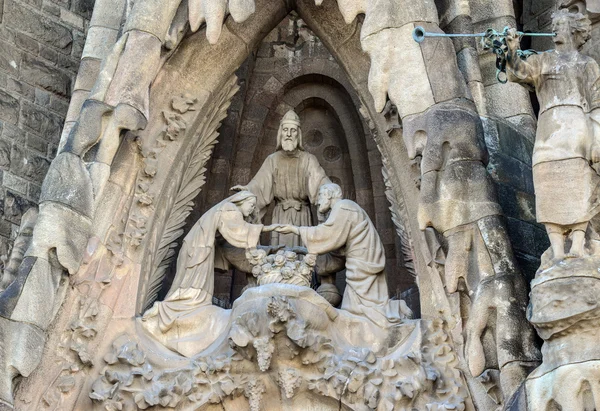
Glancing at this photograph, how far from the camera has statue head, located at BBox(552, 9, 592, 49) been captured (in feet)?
33.8

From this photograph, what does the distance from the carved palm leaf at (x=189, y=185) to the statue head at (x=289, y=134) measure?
1.70ft

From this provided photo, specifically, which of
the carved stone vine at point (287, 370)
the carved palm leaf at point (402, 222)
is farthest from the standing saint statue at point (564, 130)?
the carved palm leaf at point (402, 222)

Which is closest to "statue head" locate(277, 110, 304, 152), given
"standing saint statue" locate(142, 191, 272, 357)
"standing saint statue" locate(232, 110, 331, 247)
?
"standing saint statue" locate(232, 110, 331, 247)

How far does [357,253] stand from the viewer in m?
11.2

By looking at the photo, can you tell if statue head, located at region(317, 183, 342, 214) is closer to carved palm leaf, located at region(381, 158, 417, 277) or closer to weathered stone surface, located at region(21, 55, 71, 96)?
carved palm leaf, located at region(381, 158, 417, 277)

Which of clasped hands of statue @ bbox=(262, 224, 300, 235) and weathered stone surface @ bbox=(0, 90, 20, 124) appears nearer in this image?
clasped hands of statue @ bbox=(262, 224, 300, 235)

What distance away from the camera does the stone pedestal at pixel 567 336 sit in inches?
359

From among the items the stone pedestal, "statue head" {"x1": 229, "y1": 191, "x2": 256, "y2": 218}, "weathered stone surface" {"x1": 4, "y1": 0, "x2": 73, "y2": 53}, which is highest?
"weathered stone surface" {"x1": 4, "y1": 0, "x2": 73, "y2": 53}

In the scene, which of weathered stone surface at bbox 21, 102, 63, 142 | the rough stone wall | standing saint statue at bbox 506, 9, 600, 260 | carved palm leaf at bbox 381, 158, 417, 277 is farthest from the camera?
weathered stone surface at bbox 21, 102, 63, 142

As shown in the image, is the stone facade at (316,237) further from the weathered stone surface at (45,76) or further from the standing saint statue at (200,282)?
the weathered stone surface at (45,76)

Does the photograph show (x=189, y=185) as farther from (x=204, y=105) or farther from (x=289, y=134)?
(x=289, y=134)

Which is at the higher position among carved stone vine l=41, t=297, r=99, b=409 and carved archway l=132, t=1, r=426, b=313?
carved archway l=132, t=1, r=426, b=313

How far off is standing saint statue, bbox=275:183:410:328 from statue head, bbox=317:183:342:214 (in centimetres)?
12

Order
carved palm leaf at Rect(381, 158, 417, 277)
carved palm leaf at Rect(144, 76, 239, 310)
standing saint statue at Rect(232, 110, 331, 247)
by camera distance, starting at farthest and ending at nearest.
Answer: standing saint statue at Rect(232, 110, 331, 247)
carved palm leaf at Rect(144, 76, 239, 310)
carved palm leaf at Rect(381, 158, 417, 277)
